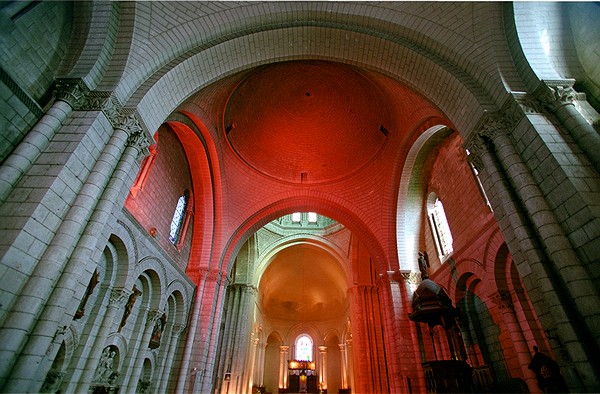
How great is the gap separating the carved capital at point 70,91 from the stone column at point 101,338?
439cm

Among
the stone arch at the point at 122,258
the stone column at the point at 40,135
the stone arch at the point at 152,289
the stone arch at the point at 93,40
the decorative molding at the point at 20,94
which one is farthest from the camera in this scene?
the stone arch at the point at 152,289

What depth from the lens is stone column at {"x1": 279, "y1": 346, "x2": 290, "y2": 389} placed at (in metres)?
24.3

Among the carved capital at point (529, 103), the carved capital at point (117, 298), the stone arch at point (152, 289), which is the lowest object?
the carved capital at point (117, 298)

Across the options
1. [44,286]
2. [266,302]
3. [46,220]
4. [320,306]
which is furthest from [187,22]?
[320,306]

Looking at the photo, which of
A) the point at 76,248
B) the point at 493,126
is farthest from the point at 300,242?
the point at 76,248

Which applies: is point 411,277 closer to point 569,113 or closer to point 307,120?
point 569,113

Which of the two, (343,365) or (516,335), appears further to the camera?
(343,365)

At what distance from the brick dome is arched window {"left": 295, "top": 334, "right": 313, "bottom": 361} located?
1810 centimetres

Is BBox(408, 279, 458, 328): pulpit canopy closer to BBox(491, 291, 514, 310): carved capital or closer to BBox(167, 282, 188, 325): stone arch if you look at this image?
BBox(491, 291, 514, 310): carved capital

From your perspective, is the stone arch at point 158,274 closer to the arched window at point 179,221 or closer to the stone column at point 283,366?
the arched window at point 179,221

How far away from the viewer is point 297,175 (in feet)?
47.4

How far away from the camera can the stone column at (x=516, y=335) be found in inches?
256

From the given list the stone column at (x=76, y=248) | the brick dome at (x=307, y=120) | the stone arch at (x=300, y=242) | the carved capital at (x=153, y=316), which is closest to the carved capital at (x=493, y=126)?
the brick dome at (x=307, y=120)

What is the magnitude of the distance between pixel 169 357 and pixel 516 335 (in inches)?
386
